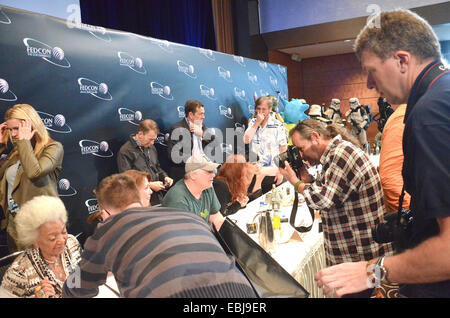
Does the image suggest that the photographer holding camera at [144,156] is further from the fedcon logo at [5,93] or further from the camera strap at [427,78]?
the camera strap at [427,78]

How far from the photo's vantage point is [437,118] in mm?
721

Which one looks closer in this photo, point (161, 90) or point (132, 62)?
point (132, 62)

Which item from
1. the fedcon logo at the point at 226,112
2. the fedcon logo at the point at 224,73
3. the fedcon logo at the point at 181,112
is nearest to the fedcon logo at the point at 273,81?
the fedcon logo at the point at 224,73

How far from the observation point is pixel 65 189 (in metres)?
2.84

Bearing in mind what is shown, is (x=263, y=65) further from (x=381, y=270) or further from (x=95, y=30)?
(x=381, y=270)

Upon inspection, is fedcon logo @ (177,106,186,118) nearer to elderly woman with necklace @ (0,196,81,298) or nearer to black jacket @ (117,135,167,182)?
black jacket @ (117,135,167,182)

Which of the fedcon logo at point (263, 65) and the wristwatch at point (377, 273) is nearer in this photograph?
the wristwatch at point (377, 273)

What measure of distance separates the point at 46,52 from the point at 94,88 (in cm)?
51

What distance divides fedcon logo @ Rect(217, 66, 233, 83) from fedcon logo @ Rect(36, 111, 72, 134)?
2616 mm

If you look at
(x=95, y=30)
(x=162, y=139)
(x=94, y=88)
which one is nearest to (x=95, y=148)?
(x=94, y=88)

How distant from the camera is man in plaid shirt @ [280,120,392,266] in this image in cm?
177

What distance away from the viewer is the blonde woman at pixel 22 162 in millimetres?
2346

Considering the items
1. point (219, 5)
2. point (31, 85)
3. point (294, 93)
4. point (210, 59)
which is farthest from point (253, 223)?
point (294, 93)
